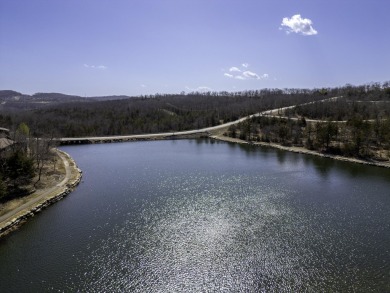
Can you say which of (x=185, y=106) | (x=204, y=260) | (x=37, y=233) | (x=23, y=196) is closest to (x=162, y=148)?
(x=23, y=196)

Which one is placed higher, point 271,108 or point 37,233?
point 271,108

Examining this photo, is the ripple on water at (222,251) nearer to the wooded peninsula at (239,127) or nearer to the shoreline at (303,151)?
the wooded peninsula at (239,127)

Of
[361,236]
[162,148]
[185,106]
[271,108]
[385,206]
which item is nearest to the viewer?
[361,236]

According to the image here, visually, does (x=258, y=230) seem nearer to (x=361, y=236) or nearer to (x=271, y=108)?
(x=361, y=236)

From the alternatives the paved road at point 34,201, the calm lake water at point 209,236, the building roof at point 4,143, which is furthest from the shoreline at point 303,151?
the building roof at point 4,143

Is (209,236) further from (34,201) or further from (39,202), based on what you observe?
(34,201)

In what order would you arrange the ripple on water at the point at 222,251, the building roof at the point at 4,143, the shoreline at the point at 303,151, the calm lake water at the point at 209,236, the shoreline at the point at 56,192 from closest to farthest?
the ripple on water at the point at 222,251, the calm lake water at the point at 209,236, the shoreline at the point at 56,192, the building roof at the point at 4,143, the shoreline at the point at 303,151

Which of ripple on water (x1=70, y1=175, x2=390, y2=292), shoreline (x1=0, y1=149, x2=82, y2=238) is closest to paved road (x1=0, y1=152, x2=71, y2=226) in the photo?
shoreline (x1=0, y1=149, x2=82, y2=238)
